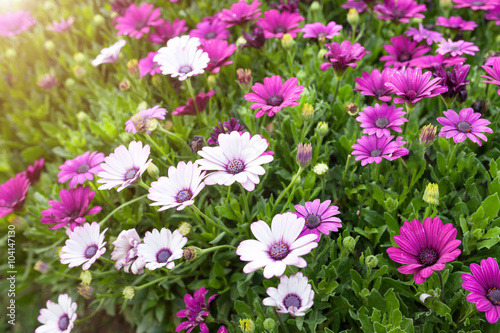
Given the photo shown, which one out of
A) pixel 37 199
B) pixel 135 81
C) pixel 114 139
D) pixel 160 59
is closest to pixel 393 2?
pixel 160 59

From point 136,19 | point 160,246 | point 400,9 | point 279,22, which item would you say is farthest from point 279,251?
point 136,19

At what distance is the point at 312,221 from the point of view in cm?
128

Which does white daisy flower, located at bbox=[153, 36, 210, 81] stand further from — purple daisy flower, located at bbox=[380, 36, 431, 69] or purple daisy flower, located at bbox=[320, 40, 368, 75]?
purple daisy flower, located at bbox=[380, 36, 431, 69]

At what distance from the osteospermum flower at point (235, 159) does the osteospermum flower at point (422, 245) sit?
1.47ft

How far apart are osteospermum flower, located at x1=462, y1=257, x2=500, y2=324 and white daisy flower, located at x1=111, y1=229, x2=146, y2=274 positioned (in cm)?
95

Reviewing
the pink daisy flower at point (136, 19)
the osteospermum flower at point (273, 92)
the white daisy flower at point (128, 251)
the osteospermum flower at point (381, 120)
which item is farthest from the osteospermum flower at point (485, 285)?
the pink daisy flower at point (136, 19)

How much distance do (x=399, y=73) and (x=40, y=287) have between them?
2.13m

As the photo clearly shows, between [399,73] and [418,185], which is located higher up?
[399,73]

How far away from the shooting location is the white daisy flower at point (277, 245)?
1036mm

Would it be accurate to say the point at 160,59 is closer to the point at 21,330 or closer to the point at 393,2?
the point at 393,2

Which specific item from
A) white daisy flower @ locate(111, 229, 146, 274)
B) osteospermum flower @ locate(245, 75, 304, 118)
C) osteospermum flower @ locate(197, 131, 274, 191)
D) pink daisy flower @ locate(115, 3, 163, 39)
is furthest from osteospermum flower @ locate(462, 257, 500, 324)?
pink daisy flower @ locate(115, 3, 163, 39)

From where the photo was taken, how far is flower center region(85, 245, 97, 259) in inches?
53.6

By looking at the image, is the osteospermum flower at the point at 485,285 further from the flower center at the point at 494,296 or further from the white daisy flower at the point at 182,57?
the white daisy flower at the point at 182,57

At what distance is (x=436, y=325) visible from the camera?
4.50 ft
